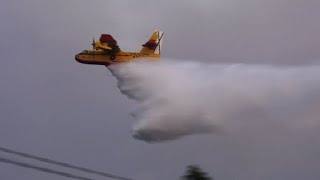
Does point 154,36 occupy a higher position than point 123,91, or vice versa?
point 154,36

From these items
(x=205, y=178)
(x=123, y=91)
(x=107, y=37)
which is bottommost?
(x=205, y=178)

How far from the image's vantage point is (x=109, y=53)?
68.6 metres

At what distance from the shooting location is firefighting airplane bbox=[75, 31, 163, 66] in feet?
224

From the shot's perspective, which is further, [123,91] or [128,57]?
[128,57]

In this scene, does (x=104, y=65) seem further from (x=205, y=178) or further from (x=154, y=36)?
(x=205, y=178)

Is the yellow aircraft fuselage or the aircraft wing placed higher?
the aircraft wing

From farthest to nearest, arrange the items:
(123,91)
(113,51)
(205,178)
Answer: (113,51) → (123,91) → (205,178)

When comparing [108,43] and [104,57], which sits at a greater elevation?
[108,43]

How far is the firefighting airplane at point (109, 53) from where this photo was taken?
6831 cm

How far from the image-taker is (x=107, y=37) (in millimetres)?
69375

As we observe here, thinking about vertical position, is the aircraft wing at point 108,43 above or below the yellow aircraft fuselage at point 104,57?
above

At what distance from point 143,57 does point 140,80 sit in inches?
142

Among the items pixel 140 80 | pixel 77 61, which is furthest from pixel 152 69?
pixel 77 61

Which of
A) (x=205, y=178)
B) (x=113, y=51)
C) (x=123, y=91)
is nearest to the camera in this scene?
(x=205, y=178)
